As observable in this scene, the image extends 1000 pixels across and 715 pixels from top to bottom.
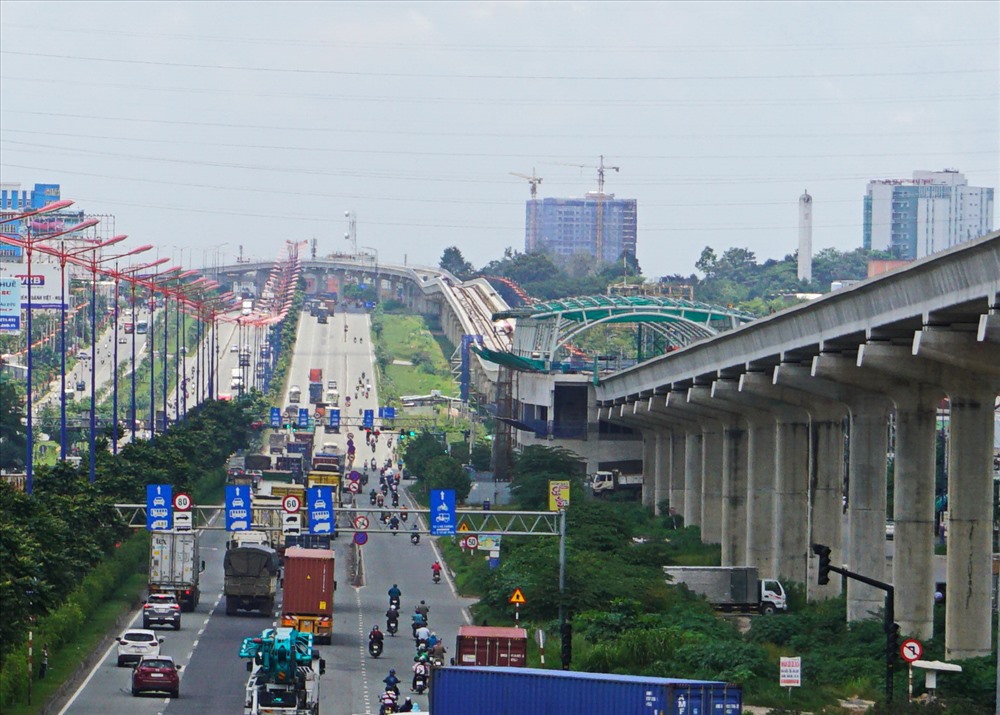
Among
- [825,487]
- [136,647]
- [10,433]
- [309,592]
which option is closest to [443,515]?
[309,592]

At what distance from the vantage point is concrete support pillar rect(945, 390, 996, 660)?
62.8m

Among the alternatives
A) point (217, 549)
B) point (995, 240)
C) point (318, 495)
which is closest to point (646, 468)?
point (217, 549)

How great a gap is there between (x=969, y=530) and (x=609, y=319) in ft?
260

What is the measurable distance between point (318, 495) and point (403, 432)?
102 m

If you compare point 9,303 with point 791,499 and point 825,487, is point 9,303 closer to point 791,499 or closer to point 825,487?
point 791,499

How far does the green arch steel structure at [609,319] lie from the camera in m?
142

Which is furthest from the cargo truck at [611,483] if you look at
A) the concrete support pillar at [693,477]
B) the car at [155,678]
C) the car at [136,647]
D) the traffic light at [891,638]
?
the traffic light at [891,638]

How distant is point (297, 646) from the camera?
5256 cm

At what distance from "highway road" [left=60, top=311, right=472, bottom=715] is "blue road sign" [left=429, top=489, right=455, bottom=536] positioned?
3.33 metres

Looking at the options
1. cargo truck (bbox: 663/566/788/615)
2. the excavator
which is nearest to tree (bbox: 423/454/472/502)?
cargo truck (bbox: 663/566/788/615)

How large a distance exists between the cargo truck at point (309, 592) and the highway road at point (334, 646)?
105cm

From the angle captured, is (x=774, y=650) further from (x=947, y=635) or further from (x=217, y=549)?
(x=217, y=549)

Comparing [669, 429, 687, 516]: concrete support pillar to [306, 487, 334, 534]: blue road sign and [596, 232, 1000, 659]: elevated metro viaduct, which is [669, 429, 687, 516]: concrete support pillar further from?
[306, 487, 334, 534]: blue road sign

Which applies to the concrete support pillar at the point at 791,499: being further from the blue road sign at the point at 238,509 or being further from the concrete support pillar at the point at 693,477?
the concrete support pillar at the point at 693,477
